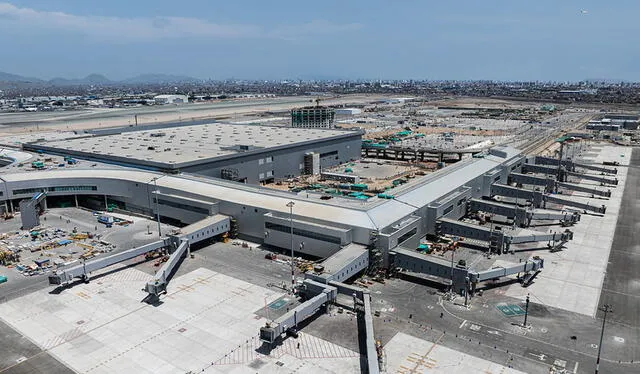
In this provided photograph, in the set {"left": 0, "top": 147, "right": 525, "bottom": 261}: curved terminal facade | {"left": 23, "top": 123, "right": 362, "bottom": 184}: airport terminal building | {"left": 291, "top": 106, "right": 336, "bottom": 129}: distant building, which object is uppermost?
{"left": 291, "top": 106, "right": 336, "bottom": 129}: distant building

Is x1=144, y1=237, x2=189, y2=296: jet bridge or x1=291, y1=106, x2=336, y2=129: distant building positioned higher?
x1=291, y1=106, x2=336, y2=129: distant building

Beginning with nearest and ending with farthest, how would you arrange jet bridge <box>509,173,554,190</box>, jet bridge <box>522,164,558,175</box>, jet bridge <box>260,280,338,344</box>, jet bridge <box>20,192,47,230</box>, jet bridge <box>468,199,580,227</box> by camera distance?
jet bridge <box>260,280,338,344</box> → jet bridge <box>20,192,47,230</box> → jet bridge <box>468,199,580,227</box> → jet bridge <box>509,173,554,190</box> → jet bridge <box>522,164,558,175</box>

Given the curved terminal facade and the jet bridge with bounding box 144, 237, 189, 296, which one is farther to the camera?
the curved terminal facade

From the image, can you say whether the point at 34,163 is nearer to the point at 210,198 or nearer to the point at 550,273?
the point at 210,198

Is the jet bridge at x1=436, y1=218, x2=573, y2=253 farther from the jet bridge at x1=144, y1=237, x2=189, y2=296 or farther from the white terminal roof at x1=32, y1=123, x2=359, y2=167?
the white terminal roof at x1=32, y1=123, x2=359, y2=167

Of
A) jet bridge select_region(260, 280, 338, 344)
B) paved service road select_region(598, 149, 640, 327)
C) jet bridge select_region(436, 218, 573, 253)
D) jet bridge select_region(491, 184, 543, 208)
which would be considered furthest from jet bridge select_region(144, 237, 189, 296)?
jet bridge select_region(491, 184, 543, 208)

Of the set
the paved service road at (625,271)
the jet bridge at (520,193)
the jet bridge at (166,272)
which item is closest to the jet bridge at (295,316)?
the jet bridge at (166,272)

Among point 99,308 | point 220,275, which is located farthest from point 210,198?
point 99,308
